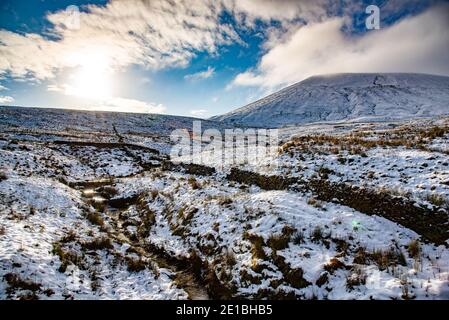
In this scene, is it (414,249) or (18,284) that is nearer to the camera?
(18,284)

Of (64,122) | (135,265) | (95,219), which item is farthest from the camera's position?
(64,122)

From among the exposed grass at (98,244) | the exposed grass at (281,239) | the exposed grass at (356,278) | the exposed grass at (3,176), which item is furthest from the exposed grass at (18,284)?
the exposed grass at (3,176)

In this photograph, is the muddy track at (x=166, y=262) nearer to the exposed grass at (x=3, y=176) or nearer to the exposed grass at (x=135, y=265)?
the exposed grass at (x=135, y=265)

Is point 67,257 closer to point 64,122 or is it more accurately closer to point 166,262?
point 166,262

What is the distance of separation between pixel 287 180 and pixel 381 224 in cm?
681

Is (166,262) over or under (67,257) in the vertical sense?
under

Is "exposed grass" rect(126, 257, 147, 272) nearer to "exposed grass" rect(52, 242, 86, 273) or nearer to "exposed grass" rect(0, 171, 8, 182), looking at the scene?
"exposed grass" rect(52, 242, 86, 273)

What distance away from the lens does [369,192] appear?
12500mm

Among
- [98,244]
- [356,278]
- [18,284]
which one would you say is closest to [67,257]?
[98,244]

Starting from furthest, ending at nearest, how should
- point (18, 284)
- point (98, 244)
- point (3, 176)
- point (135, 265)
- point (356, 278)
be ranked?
point (3, 176)
point (98, 244)
point (135, 265)
point (356, 278)
point (18, 284)

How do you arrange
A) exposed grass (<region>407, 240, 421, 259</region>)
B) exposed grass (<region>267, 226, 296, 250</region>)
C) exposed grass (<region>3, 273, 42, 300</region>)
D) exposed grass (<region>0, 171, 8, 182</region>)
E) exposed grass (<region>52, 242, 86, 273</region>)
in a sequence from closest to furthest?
exposed grass (<region>3, 273, 42, 300</region>), exposed grass (<region>407, 240, 421, 259</region>), exposed grass (<region>52, 242, 86, 273</region>), exposed grass (<region>267, 226, 296, 250</region>), exposed grass (<region>0, 171, 8, 182</region>)

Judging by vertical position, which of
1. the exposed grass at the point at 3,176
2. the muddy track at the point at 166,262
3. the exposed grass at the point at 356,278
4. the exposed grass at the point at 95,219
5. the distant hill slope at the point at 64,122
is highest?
the distant hill slope at the point at 64,122

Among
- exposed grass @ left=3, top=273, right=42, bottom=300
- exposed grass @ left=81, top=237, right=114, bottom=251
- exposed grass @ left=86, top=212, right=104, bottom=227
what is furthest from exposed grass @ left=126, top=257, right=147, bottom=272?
exposed grass @ left=86, top=212, right=104, bottom=227

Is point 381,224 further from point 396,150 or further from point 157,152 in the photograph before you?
point 157,152
